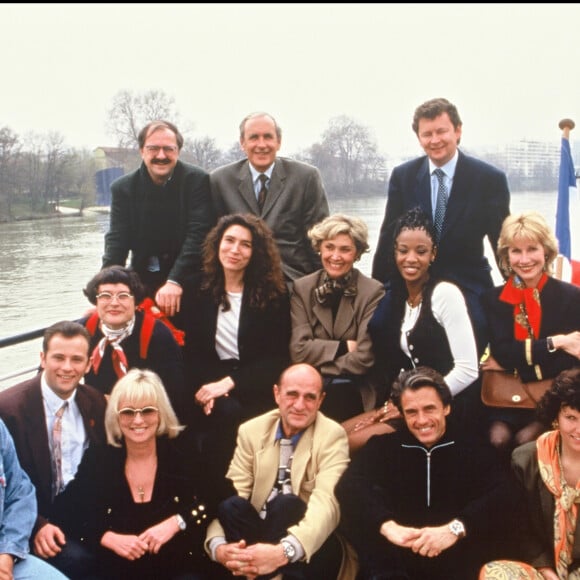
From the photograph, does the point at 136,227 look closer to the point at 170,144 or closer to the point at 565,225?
the point at 170,144

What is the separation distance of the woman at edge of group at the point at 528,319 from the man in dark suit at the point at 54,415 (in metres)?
1.78

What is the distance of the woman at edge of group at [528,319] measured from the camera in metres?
3.04

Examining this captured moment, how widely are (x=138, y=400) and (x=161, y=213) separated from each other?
5.22 feet

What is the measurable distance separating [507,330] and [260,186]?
175 cm

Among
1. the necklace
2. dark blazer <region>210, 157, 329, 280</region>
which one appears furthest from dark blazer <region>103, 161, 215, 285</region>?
the necklace

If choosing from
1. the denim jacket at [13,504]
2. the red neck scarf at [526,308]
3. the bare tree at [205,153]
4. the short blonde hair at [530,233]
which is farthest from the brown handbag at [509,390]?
the bare tree at [205,153]

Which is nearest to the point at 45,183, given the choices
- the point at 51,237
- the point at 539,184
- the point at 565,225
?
the point at 51,237

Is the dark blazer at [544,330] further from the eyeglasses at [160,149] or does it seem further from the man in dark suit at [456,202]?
the eyeglasses at [160,149]

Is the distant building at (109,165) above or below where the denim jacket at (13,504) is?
above

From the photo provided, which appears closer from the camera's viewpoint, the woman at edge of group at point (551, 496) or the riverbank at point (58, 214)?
the woman at edge of group at point (551, 496)

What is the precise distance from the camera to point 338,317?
357 centimetres

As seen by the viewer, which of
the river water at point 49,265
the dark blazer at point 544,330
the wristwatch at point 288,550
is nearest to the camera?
the wristwatch at point 288,550

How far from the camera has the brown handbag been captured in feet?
10.1

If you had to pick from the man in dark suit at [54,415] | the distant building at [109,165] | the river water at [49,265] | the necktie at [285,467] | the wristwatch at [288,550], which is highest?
the distant building at [109,165]
